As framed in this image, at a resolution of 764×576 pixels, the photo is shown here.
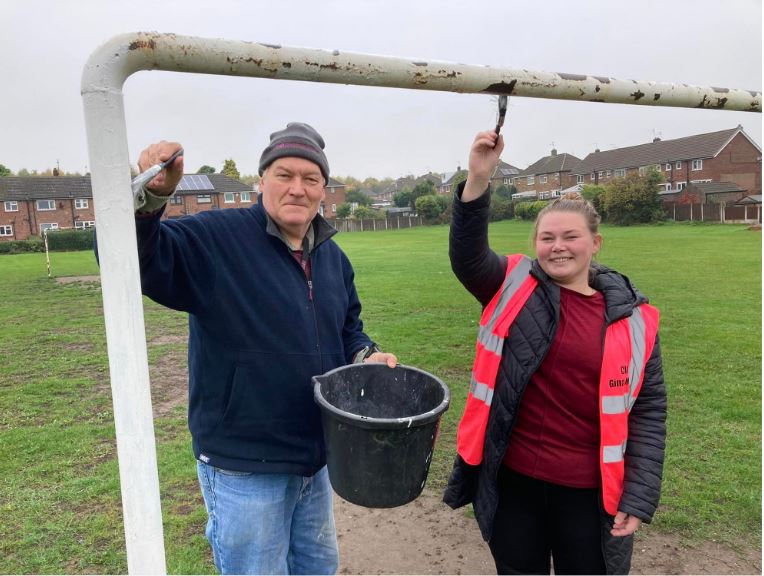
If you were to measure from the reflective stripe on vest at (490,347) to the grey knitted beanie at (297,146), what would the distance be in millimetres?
792

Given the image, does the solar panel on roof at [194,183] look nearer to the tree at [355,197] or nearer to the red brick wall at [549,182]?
the red brick wall at [549,182]

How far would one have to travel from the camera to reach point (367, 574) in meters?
2.99

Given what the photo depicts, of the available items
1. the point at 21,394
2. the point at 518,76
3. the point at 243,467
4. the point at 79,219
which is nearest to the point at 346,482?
the point at 243,467

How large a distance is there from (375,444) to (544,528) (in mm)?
897

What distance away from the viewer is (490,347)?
6.84 ft

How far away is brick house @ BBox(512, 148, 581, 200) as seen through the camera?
5000cm

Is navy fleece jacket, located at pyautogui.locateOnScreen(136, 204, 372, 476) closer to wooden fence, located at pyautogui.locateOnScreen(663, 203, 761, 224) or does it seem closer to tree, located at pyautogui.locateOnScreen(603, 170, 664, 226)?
tree, located at pyautogui.locateOnScreen(603, 170, 664, 226)

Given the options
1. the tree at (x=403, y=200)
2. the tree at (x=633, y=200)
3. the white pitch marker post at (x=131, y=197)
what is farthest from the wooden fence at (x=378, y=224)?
the white pitch marker post at (x=131, y=197)

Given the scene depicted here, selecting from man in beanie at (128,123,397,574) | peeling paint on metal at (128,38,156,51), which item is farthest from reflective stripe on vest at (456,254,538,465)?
peeling paint on metal at (128,38,156,51)

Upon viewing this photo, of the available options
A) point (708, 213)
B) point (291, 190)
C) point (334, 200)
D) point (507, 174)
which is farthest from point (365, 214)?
point (291, 190)

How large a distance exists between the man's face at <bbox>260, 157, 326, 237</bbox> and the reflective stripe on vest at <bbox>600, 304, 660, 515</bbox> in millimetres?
1162

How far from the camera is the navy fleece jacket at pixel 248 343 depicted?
1845mm

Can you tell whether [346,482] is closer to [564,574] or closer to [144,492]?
[144,492]

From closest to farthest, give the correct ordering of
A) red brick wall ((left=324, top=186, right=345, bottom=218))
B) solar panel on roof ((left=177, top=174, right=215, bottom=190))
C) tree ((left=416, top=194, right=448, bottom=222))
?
solar panel on roof ((left=177, top=174, right=215, bottom=190))
tree ((left=416, top=194, right=448, bottom=222))
red brick wall ((left=324, top=186, right=345, bottom=218))
